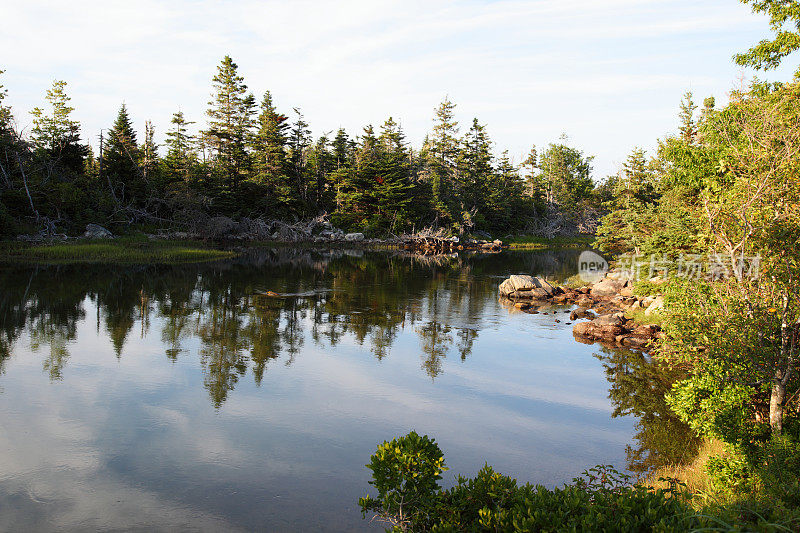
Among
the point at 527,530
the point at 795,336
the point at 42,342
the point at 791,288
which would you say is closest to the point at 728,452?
the point at 795,336

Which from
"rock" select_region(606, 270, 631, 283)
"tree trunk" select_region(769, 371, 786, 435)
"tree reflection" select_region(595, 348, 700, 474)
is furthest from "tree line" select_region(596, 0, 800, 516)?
"rock" select_region(606, 270, 631, 283)

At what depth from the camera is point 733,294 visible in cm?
1009

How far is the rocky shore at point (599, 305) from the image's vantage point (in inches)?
845

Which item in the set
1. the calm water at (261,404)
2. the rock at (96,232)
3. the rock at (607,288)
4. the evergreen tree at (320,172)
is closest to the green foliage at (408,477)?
the calm water at (261,404)

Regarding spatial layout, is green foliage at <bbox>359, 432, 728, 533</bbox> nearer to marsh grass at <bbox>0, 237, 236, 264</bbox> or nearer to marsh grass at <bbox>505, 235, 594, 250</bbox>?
marsh grass at <bbox>0, 237, 236, 264</bbox>

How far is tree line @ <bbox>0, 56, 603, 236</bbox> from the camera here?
50.0 m

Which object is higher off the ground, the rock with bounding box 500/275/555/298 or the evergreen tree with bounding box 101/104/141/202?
the evergreen tree with bounding box 101/104/141/202

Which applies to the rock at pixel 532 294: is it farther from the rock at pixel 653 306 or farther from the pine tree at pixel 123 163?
the pine tree at pixel 123 163

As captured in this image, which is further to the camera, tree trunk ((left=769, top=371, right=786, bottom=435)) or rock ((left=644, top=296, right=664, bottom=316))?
rock ((left=644, top=296, right=664, bottom=316))

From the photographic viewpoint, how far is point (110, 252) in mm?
44656

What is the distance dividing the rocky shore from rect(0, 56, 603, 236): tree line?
39515 mm

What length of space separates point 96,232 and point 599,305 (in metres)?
46.2

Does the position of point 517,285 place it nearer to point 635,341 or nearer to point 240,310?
point 635,341

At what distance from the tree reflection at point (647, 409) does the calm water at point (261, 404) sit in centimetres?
17
